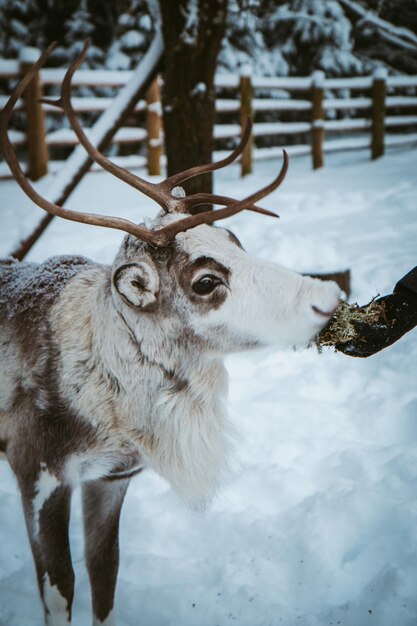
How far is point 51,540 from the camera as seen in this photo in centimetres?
188

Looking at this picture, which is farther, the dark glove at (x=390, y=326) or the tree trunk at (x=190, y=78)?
the tree trunk at (x=190, y=78)

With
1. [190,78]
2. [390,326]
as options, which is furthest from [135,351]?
[190,78]

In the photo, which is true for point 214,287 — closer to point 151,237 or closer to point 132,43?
point 151,237

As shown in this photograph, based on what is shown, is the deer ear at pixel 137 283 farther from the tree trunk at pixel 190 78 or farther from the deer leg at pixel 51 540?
the tree trunk at pixel 190 78

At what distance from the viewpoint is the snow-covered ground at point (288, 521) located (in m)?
2.13

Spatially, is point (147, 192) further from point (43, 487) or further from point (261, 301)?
point (43, 487)

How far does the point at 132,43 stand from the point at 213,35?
8.67 m

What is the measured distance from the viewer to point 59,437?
184cm

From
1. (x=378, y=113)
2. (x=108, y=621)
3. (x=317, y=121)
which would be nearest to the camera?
(x=108, y=621)

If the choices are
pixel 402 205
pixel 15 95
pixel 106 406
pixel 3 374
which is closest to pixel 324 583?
pixel 106 406

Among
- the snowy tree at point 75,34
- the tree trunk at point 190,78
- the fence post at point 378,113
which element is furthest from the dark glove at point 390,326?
the snowy tree at point 75,34

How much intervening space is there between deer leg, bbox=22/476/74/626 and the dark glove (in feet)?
3.28

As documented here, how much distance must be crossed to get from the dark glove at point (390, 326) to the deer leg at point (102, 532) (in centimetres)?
93

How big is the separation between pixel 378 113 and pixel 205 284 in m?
8.58
